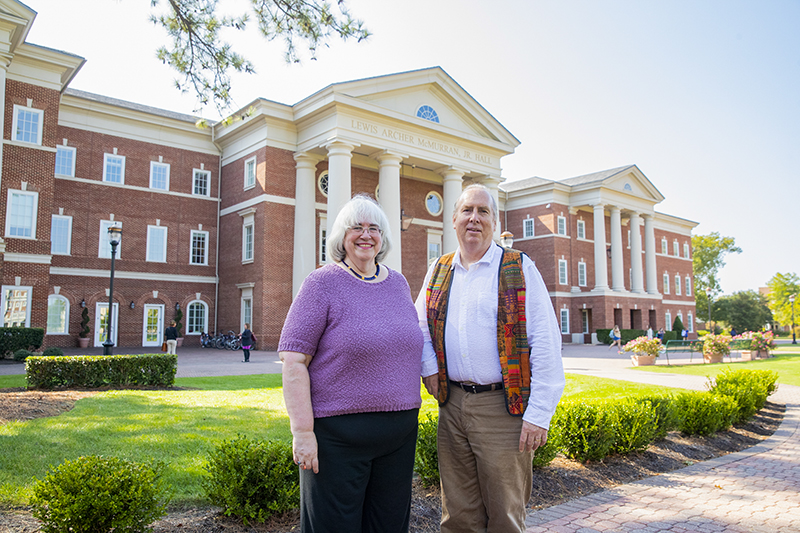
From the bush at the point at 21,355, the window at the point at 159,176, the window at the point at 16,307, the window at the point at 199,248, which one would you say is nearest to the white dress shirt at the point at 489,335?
the bush at the point at 21,355

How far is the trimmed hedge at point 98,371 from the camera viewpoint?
1174 centimetres

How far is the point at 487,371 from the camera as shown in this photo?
334 cm

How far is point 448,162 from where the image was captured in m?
32.0

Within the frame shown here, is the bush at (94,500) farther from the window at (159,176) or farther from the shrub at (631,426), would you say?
the window at (159,176)

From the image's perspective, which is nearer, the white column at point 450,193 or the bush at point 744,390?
the bush at point 744,390

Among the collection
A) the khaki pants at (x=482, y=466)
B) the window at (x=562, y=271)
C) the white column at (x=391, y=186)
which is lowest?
the khaki pants at (x=482, y=466)

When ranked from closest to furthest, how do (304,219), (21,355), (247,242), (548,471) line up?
(548,471)
(21,355)
(304,219)
(247,242)

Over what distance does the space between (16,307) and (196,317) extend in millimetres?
9659

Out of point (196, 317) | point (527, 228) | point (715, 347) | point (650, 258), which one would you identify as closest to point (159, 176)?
point (196, 317)

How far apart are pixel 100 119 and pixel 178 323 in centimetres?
1092

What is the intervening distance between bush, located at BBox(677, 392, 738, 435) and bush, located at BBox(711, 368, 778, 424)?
3.24 feet

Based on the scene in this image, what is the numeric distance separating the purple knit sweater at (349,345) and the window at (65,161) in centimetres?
2927

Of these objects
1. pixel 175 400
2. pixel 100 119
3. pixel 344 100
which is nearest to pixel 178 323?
pixel 100 119

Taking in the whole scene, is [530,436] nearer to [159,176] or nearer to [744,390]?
[744,390]
